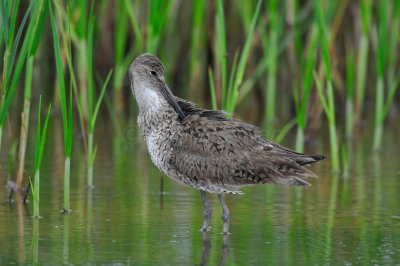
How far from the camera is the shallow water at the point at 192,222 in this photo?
648 centimetres

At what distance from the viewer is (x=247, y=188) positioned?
30.2 feet

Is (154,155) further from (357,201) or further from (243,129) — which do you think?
(357,201)

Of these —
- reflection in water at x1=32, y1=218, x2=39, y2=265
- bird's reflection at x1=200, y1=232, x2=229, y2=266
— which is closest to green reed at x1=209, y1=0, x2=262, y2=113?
bird's reflection at x1=200, y1=232, x2=229, y2=266

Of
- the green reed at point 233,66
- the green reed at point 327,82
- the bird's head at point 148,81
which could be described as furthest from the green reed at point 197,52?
the bird's head at point 148,81

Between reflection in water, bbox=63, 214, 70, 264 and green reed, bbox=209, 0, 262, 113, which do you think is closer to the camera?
reflection in water, bbox=63, 214, 70, 264

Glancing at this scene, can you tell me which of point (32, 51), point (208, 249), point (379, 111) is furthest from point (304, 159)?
point (379, 111)

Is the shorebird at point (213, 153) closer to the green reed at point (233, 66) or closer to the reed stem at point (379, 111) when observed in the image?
the green reed at point (233, 66)

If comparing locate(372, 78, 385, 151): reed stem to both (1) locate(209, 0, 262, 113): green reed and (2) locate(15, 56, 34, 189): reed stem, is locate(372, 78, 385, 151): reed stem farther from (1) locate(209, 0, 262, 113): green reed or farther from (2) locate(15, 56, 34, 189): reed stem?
(2) locate(15, 56, 34, 189): reed stem

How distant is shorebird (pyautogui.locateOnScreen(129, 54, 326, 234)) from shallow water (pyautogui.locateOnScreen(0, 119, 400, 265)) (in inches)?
15.0

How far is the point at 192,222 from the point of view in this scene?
25.1 feet

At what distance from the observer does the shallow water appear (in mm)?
6480

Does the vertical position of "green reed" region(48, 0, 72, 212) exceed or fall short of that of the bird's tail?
it exceeds it

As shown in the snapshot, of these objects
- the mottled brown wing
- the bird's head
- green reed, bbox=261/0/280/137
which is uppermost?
green reed, bbox=261/0/280/137

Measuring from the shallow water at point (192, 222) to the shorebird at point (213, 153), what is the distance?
1.25ft
